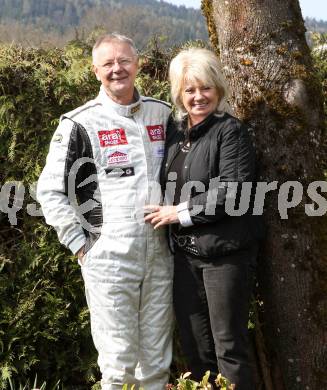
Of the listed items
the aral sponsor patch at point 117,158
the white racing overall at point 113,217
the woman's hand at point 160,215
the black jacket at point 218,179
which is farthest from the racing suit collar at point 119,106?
the woman's hand at point 160,215

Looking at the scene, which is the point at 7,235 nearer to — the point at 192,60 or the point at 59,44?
the point at 59,44

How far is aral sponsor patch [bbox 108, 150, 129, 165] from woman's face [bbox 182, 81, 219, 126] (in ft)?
1.53

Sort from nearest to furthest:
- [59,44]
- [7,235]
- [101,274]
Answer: [101,274], [7,235], [59,44]

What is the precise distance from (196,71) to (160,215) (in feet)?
2.76

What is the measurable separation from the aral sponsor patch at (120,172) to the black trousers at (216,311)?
552mm

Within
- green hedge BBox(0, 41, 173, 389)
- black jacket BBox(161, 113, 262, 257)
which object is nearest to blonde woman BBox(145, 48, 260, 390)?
black jacket BBox(161, 113, 262, 257)

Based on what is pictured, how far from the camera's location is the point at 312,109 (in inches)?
139

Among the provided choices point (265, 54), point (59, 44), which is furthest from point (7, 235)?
point (265, 54)

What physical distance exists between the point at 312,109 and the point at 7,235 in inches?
95.6

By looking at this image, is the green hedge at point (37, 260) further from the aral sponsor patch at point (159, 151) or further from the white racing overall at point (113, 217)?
the aral sponsor patch at point (159, 151)

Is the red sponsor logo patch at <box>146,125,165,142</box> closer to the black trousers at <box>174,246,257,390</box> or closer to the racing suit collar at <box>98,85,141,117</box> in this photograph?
the racing suit collar at <box>98,85,141,117</box>

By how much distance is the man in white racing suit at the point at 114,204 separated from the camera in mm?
3350

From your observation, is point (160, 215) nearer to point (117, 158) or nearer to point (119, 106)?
point (117, 158)

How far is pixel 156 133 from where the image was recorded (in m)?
3.52
